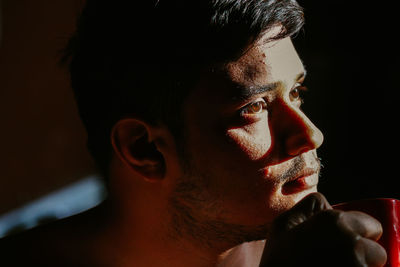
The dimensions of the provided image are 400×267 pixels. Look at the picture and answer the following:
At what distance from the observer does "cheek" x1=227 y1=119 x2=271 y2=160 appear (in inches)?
A: 38.7

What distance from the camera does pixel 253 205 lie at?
100cm

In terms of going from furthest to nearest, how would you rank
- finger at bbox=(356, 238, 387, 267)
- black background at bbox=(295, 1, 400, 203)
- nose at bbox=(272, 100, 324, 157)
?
1. black background at bbox=(295, 1, 400, 203)
2. nose at bbox=(272, 100, 324, 157)
3. finger at bbox=(356, 238, 387, 267)

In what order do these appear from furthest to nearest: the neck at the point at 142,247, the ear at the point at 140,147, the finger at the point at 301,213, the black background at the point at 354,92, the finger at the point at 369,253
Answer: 1. the black background at the point at 354,92
2. the neck at the point at 142,247
3. the ear at the point at 140,147
4. the finger at the point at 301,213
5. the finger at the point at 369,253

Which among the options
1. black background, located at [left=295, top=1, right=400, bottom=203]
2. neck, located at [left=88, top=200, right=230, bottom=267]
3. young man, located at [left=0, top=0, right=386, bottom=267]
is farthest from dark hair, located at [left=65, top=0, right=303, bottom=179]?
black background, located at [left=295, top=1, right=400, bottom=203]

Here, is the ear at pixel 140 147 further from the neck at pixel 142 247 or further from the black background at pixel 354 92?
the black background at pixel 354 92

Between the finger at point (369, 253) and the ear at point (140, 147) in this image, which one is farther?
the ear at point (140, 147)

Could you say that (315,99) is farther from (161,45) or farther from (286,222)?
(286,222)

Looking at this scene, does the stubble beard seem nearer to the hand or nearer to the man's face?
the man's face

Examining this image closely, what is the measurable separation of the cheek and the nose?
0.03 meters

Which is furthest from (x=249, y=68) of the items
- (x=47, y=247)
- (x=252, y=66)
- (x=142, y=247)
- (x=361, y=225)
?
(x=47, y=247)

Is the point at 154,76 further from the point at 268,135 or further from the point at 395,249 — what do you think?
the point at 395,249

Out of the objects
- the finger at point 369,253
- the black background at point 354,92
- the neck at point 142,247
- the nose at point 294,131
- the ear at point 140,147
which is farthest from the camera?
the black background at point 354,92

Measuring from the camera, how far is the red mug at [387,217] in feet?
3.29

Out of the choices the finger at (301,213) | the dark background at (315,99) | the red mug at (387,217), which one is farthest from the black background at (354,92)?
the finger at (301,213)
